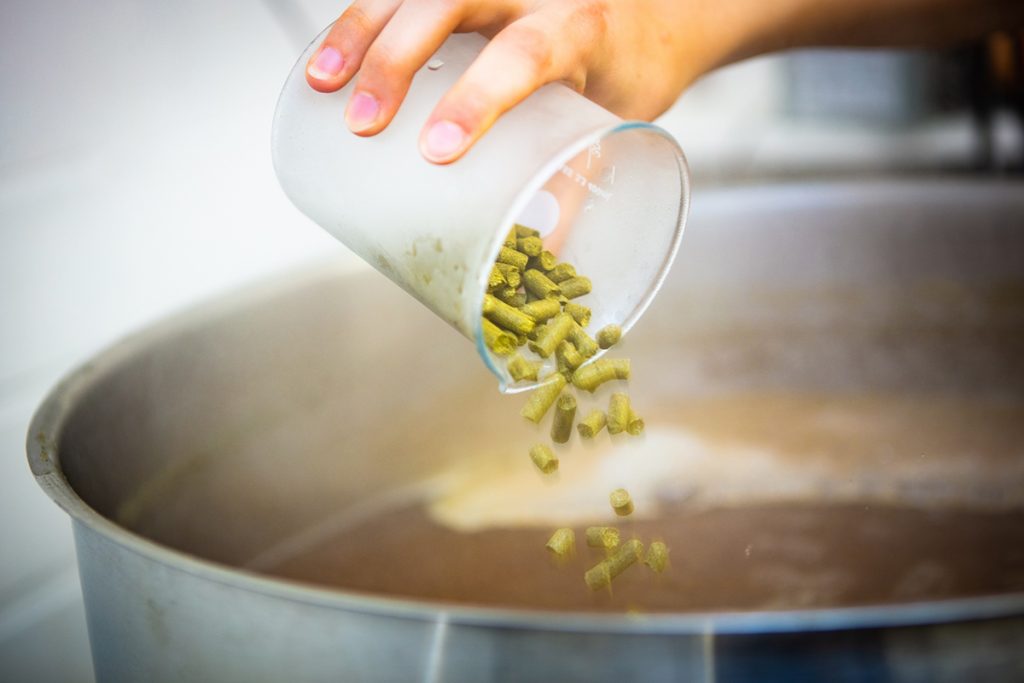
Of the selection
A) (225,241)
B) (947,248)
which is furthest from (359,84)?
(947,248)

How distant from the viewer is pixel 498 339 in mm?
525

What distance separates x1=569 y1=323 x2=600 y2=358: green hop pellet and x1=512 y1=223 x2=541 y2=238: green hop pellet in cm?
6

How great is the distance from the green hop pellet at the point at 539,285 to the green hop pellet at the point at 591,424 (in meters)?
0.08

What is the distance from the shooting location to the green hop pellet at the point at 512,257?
0.54 meters

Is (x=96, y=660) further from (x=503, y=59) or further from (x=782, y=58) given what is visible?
(x=782, y=58)

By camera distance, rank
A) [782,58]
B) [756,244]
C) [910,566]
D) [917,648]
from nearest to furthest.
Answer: [917,648] < [910,566] < [756,244] < [782,58]

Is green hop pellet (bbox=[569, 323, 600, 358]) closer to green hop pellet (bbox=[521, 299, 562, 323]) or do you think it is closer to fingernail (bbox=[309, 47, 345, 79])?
green hop pellet (bbox=[521, 299, 562, 323])

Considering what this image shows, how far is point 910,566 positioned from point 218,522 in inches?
20.3

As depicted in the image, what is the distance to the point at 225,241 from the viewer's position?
964 mm

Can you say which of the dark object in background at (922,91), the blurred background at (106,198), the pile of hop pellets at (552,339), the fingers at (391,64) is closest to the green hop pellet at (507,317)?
the pile of hop pellets at (552,339)

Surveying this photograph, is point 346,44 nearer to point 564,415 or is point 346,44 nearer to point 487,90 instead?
point 487,90

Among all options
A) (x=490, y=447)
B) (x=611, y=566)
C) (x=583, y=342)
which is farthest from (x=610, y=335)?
(x=490, y=447)

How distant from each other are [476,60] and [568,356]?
0.16 metres

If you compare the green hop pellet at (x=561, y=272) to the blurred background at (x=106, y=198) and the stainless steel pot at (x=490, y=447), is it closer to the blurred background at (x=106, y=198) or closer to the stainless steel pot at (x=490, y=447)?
the stainless steel pot at (x=490, y=447)
